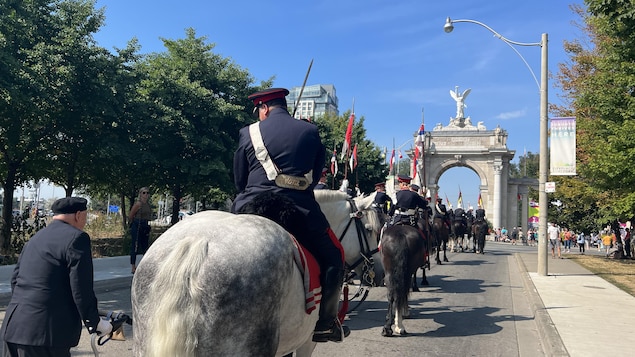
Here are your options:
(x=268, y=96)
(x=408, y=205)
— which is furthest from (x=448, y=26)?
(x=268, y=96)

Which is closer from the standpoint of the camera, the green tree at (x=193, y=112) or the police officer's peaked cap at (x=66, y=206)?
the police officer's peaked cap at (x=66, y=206)

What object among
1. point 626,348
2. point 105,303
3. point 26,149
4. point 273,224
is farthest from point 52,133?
point 626,348

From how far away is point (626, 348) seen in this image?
6.84 meters

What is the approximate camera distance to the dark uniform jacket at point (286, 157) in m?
3.54

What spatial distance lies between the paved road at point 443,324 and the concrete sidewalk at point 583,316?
326 mm

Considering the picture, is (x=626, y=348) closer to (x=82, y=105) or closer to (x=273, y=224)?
(x=273, y=224)

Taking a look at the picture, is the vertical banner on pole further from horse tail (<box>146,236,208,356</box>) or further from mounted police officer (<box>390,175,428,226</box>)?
horse tail (<box>146,236,208,356</box>)

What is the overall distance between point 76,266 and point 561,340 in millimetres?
6719

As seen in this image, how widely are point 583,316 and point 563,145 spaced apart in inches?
309

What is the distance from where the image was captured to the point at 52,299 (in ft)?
11.6

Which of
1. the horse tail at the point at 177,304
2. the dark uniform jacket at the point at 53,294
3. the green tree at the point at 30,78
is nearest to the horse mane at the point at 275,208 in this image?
the horse tail at the point at 177,304

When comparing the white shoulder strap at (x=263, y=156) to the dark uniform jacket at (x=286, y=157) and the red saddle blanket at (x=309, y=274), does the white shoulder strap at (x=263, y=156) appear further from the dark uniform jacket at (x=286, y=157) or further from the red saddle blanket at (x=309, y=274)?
the red saddle blanket at (x=309, y=274)

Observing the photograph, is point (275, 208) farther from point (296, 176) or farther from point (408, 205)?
point (408, 205)

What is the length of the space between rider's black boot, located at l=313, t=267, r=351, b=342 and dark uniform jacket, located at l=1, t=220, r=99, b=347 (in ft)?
5.51
